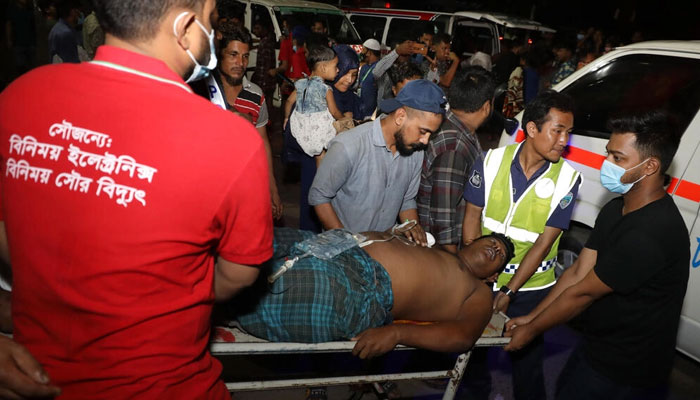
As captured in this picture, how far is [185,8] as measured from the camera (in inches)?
46.9

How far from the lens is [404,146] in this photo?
283 centimetres

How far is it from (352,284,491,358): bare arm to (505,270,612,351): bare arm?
0.19 m

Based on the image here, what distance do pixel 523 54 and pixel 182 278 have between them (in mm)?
9141

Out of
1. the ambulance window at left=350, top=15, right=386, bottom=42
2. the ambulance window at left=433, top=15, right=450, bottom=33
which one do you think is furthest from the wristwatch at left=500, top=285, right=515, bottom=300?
the ambulance window at left=433, top=15, right=450, bottom=33

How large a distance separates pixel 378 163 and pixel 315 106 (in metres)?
1.54

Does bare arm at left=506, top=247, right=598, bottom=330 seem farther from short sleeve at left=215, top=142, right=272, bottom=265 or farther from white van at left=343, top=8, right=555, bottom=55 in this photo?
white van at left=343, top=8, right=555, bottom=55

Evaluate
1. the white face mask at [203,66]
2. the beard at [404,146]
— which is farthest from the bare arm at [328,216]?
the white face mask at [203,66]

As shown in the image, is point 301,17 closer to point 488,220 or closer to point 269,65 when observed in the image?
point 269,65

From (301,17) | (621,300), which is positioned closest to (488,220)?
(621,300)

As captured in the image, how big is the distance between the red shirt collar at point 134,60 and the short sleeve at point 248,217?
1.04 ft

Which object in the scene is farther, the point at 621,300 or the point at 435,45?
the point at 435,45

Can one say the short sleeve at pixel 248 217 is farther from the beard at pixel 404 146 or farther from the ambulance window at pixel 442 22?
the ambulance window at pixel 442 22

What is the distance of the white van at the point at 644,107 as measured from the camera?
10.5 feet

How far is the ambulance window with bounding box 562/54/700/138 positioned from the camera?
3498 millimetres
